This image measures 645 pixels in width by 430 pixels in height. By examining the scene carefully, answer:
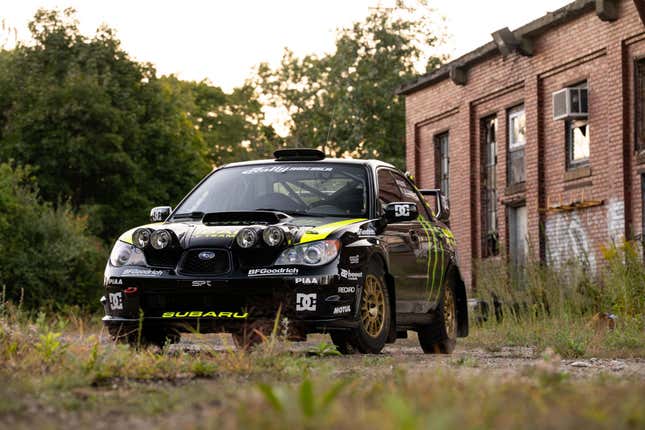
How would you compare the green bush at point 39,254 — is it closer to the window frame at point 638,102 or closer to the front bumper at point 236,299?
the window frame at point 638,102

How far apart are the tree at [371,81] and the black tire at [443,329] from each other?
3721 centimetres

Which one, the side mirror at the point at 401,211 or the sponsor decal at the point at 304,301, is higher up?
the side mirror at the point at 401,211

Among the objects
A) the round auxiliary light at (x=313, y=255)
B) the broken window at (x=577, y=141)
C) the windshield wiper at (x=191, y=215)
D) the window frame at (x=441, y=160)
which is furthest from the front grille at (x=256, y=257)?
the window frame at (x=441, y=160)

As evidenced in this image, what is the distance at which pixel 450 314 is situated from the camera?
1340 cm

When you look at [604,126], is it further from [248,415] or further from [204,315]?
[248,415]

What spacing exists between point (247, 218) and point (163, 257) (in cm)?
78

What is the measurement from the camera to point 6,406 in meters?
5.75

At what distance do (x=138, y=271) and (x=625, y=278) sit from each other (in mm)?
7681

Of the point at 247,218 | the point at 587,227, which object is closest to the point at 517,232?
the point at 587,227

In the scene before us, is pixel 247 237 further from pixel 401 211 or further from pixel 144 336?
pixel 401 211

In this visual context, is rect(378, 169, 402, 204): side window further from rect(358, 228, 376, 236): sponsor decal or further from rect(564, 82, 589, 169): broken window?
rect(564, 82, 589, 169): broken window

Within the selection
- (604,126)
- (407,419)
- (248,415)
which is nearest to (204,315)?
(248,415)

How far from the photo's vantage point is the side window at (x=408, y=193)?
1294cm

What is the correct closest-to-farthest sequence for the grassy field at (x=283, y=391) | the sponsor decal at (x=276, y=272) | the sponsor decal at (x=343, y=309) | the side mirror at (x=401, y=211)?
the grassy field at (x=283, y=391) < the sponsor decal at (x=276, y=272) < the sponsor decal at (x=343, y=309) < the side mirror at (x=401, y=211)
